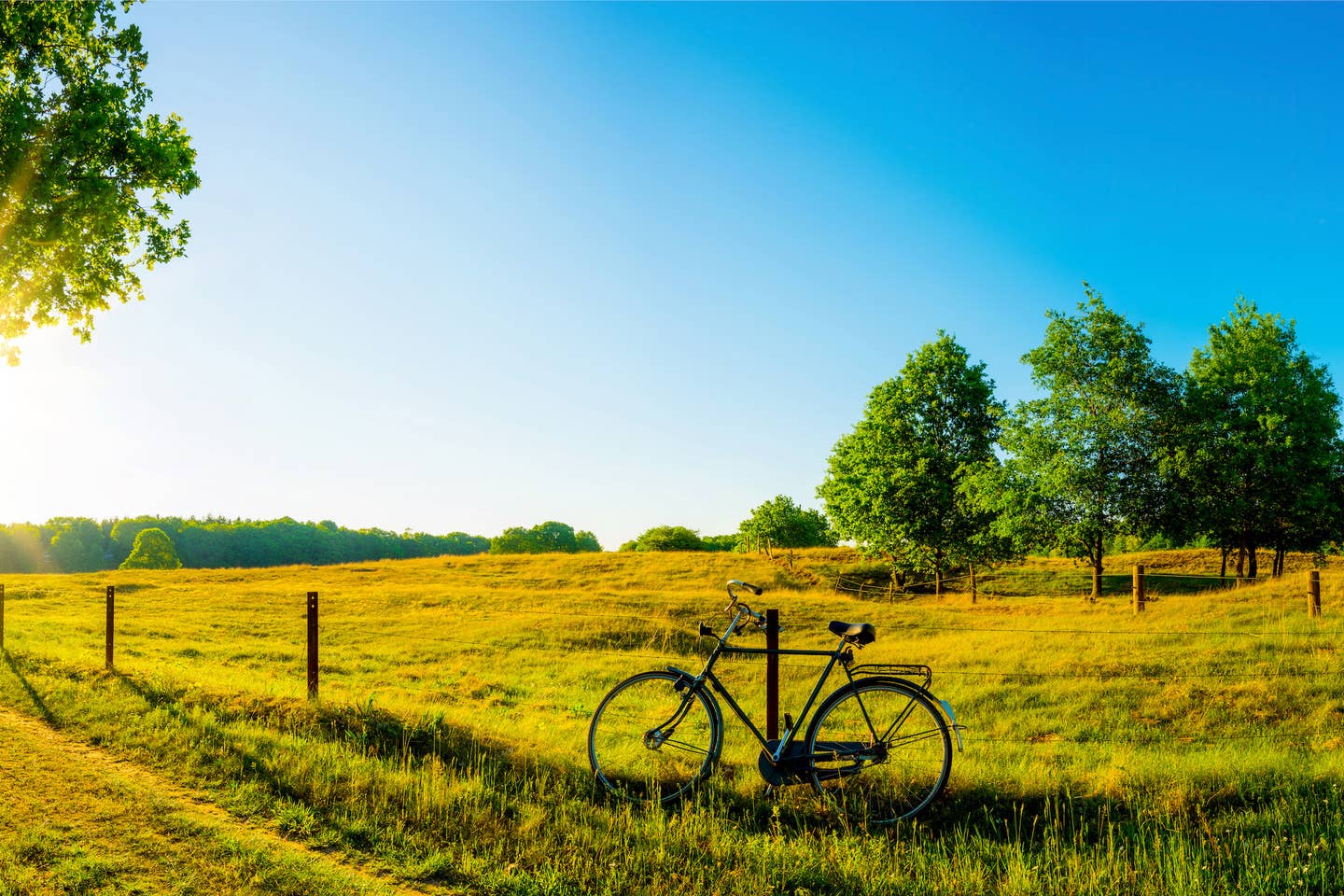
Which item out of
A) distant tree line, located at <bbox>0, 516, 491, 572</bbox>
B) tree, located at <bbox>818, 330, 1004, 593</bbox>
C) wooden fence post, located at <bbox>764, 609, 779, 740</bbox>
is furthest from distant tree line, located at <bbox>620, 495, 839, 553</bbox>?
wooden fence post, located at <bbox>764, 609, 779, 740</bbox>

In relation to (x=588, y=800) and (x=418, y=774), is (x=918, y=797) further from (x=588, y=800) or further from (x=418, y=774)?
(x=418, y=774)

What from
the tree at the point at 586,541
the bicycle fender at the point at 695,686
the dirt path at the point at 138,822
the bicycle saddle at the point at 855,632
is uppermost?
the bicycle saddle at the point at 855,632

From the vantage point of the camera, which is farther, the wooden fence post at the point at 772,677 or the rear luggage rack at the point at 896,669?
the wooden fence post at the point at 772,677

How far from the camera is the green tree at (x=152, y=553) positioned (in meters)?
77.8

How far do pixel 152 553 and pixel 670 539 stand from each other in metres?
57.3

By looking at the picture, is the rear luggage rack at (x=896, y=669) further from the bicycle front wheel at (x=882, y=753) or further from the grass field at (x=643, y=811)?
the grass field at (x=643, y=811)

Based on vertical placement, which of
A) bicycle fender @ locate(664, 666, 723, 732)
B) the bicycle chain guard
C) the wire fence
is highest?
bicycle fender @ locate(664, 666, 723, 732)

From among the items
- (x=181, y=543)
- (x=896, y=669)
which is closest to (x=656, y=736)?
(x=896, y=669)

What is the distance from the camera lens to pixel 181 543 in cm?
12000

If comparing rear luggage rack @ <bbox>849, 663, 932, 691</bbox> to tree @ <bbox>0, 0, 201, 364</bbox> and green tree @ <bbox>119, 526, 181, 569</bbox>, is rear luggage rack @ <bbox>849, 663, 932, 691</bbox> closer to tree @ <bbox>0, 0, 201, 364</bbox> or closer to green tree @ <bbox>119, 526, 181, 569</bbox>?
tree @ <bbox>0, 0, 201, 364</bbox>

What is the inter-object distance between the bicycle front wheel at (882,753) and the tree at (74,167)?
63.6 feet

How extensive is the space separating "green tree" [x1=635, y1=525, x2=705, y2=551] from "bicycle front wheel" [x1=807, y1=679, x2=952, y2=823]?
295 ft

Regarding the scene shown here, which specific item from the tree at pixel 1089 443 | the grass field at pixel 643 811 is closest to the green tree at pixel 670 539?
the tree at pixel 1089 443

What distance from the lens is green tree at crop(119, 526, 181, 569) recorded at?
255ft
